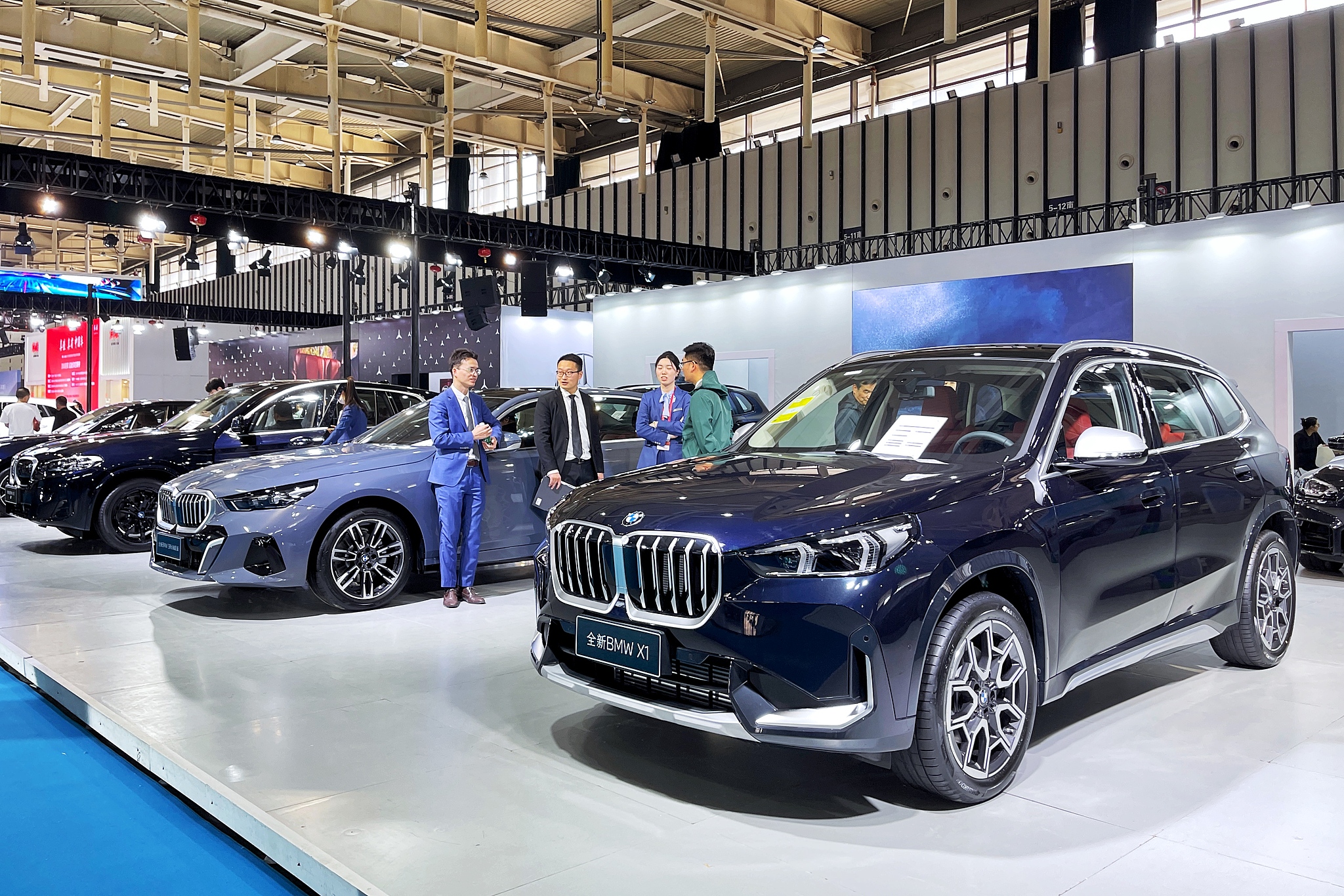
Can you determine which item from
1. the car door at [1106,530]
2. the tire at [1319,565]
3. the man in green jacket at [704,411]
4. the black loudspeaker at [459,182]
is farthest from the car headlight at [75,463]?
the black loudspeaker at [459,182]

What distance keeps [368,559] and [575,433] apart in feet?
5.06

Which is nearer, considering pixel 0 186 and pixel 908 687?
pixel 908 687

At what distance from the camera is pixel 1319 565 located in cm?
828

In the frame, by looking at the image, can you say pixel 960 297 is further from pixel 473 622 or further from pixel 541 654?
pixel 541 654

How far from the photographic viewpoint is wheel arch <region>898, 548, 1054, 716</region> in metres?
2.93

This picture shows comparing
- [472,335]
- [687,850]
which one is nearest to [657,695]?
[687,850]

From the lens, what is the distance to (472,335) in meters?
21.4

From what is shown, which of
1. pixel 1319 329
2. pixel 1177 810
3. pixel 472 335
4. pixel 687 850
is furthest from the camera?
pixel 472 335

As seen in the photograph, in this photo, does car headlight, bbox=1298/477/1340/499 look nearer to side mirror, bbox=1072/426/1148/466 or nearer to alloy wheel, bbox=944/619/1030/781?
side mirror, bbox=1072/426/1148/466

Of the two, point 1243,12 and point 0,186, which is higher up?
point 1243,12

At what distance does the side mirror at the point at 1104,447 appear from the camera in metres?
3.46

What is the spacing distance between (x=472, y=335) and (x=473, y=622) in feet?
52.5

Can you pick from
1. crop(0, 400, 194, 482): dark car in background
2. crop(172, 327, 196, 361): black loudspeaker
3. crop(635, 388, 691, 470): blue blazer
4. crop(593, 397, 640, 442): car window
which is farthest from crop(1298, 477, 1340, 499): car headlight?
crop(172, 327, 196, 361): black loudspeaker

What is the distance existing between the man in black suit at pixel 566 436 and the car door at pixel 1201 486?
348 centimetres
